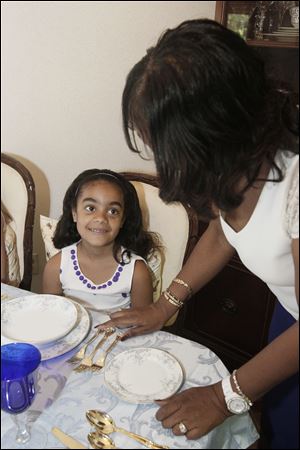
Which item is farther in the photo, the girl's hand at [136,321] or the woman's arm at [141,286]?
the woman's arm at [141,286]

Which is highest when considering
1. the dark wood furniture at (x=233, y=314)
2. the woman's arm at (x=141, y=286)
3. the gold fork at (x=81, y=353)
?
the gold fork at (x=81, y=353)

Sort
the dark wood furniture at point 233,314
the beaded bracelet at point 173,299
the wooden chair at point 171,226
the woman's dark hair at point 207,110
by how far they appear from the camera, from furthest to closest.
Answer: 1. the dark wood furniture at point 233,314
2. the wooden chair at point 171,226
3. the beaded bracelet at point 173,299
4. the woman's dark hair at point 207,110

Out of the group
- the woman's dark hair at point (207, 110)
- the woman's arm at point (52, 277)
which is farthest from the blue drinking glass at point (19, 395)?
the woman's dark hair at point (207, 110)

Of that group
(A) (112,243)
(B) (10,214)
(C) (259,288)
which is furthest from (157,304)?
(C) (259,288)

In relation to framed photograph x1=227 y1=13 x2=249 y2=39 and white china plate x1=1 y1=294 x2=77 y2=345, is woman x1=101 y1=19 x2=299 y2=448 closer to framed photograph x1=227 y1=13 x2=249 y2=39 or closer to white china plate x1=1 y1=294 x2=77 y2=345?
framed photograph x1=227 y1=13 x2=249 y2=39

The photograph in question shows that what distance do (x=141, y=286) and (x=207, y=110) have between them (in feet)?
2.07

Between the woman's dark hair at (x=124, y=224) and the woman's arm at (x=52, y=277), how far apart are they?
45 mm

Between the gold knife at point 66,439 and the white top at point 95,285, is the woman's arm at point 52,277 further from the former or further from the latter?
the gold knife at point 66,439

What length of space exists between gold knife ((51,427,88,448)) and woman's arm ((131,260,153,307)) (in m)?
0.48

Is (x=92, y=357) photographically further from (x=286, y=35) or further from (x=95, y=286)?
(x=286, y=35)

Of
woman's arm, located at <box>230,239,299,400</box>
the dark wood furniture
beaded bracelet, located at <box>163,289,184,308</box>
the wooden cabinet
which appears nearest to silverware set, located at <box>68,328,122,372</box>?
beaded bracelet, located at <box>163,289,184,308</box>

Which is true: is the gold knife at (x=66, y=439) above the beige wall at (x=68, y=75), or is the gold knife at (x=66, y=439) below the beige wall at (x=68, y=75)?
below

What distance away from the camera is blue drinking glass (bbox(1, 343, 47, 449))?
631 millimetres

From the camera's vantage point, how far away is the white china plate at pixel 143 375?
0.71m
